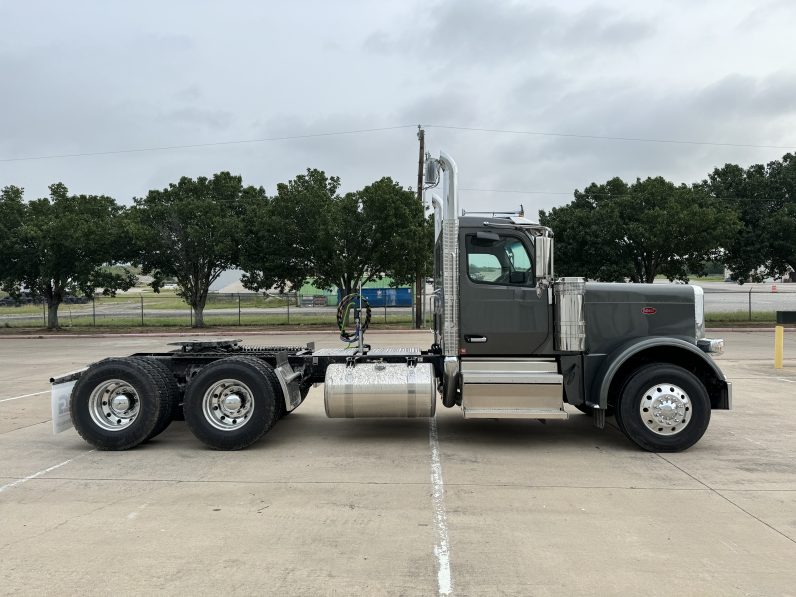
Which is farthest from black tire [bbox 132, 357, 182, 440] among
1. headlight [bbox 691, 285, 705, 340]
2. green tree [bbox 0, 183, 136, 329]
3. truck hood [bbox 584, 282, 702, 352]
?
green tree [bbox 0, 183, 136, 329]

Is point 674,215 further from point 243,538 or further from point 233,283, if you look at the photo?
point 233,283

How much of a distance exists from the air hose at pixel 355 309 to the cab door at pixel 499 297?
4.70 ft

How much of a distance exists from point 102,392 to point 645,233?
24640 millimetres

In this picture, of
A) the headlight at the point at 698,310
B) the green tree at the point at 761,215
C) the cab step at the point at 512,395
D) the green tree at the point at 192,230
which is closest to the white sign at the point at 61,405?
the cab step at the point at 512,395

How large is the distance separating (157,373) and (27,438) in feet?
7.18

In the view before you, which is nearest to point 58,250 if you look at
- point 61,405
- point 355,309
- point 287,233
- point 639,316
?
point 287,233

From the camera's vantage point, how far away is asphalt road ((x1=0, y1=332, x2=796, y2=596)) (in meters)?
3.77

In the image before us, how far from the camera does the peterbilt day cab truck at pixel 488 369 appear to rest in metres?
6.65

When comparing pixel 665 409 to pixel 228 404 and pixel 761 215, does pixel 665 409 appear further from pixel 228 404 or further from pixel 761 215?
pixel 761 215

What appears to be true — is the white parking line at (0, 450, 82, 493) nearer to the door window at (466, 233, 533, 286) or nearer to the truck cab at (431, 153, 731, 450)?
the truck cab at (431, 153, 731, 450)

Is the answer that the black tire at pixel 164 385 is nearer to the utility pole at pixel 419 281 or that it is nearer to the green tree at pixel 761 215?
the utility pole at pixel 419 281

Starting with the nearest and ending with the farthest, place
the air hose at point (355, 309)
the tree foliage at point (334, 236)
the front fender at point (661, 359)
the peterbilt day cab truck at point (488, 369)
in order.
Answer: the front fender at point (661, 359)
the peterbilt day cab truck at point (488, 369)
the air hose at point (355, 309)
the tree foliage at point (334, 236)

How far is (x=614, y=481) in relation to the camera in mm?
5684

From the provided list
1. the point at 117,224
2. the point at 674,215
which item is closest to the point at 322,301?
the point at 117,224
